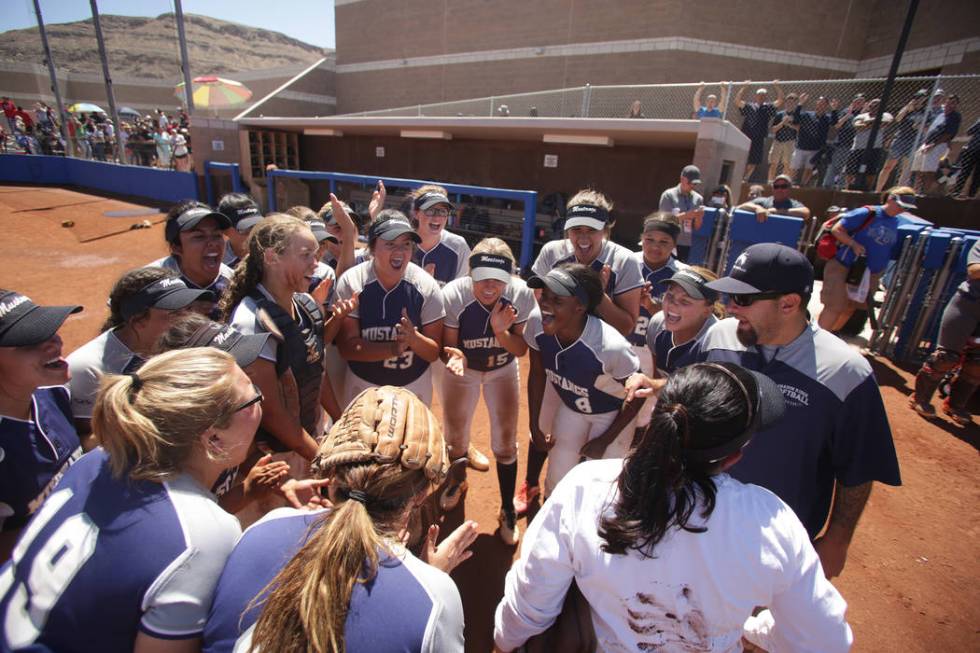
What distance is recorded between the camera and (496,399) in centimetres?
374

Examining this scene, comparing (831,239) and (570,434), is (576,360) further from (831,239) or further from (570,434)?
(831,239)

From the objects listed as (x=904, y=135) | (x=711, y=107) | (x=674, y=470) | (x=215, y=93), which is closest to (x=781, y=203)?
(x=711, y=107)

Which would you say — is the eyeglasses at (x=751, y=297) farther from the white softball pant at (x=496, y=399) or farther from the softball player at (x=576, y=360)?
the white softball pant at (x=496, y=399)

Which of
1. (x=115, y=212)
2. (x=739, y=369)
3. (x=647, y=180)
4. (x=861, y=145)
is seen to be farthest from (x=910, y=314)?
(x=115, y=212)

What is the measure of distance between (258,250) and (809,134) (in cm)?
1308

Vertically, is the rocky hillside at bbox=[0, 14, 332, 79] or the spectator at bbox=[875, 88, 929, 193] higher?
the rocky hillside at bbox=[0, 14, 332, 79]

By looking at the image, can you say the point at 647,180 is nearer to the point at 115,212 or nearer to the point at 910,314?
the point at 910,314

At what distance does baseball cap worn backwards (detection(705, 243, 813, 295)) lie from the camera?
2.08 meters

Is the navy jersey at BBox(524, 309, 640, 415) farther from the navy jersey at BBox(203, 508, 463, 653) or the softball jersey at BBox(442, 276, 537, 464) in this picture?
the navy jersey at BBox(203, 508, 463, 653)

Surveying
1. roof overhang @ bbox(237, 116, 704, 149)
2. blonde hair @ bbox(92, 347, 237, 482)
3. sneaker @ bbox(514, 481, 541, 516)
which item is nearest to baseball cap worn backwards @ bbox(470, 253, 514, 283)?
sneaker @ bbox(514, 481, 541, 516)

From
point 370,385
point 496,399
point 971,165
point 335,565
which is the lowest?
point 496,399

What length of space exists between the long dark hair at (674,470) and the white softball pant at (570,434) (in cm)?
180

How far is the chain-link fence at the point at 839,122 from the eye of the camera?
9883mm

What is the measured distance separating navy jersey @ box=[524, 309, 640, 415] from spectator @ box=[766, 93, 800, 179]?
11544mm
